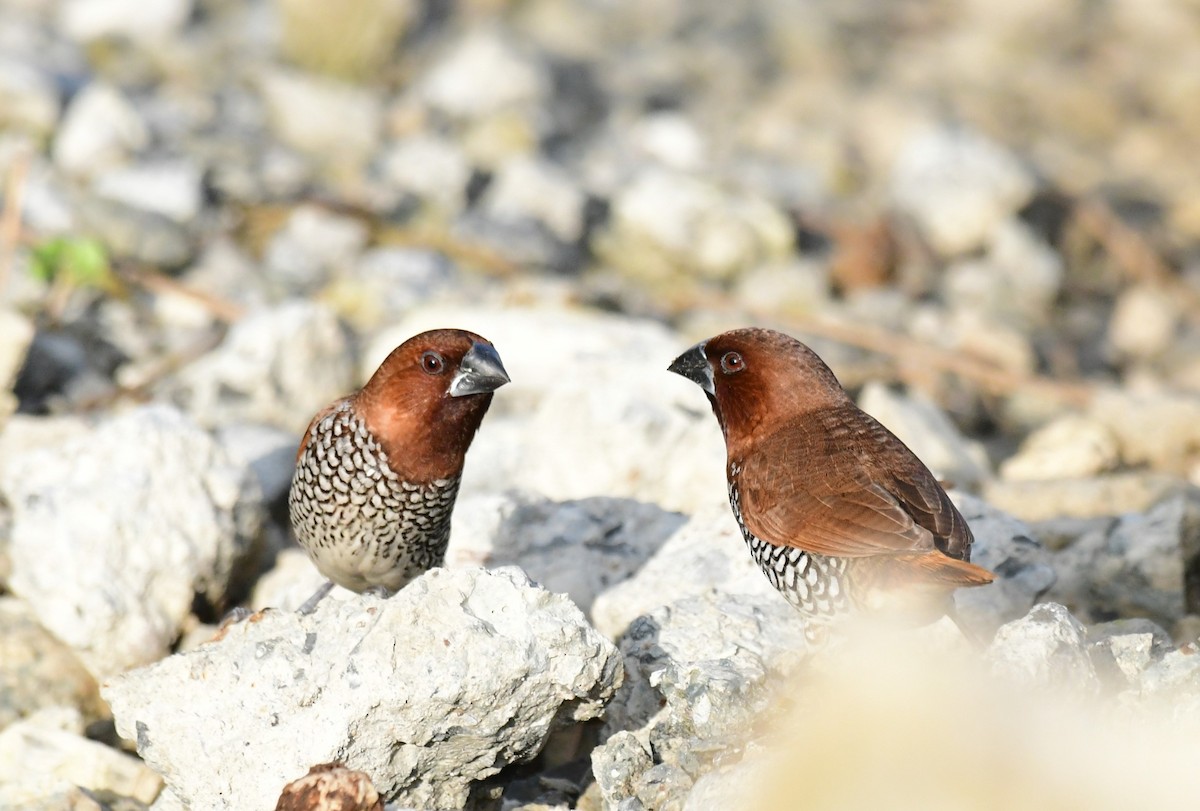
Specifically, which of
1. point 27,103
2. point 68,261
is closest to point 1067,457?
point 68,261

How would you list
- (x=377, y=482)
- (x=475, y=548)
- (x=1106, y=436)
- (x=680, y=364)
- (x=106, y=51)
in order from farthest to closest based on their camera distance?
(x=106, y=51), (x=1106, y=436), (x=475, y=548), (x=680, y=364), (x=377, y=482)

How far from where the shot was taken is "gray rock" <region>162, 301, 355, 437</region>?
6.76 m

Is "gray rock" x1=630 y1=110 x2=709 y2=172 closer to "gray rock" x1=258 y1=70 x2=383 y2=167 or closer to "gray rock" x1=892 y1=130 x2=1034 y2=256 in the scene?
"gray rock" x1=892 y1=130 x2=1034 y2=256

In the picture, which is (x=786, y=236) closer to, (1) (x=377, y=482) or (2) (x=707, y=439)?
(2) (x=707, y=439)

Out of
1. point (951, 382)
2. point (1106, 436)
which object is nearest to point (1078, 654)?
point (1106, 436)

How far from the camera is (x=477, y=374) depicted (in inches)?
169

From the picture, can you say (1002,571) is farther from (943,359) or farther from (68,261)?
(68,261)

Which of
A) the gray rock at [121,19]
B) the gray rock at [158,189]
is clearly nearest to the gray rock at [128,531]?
the gray rock at [158,189]

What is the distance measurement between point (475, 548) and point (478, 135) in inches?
228

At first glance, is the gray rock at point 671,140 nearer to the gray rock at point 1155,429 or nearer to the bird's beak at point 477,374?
the gray rock at point 1155,429

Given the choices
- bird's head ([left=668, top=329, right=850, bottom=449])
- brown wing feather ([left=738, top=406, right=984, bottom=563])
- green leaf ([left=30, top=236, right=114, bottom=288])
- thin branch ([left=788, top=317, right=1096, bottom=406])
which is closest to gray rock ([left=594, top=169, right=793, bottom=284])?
thin branch ([left=788, top=317, right=1096, bottom=406])

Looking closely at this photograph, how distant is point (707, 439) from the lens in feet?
18.3

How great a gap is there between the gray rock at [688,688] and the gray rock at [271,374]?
290 centimetres

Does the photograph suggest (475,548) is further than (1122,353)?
No
